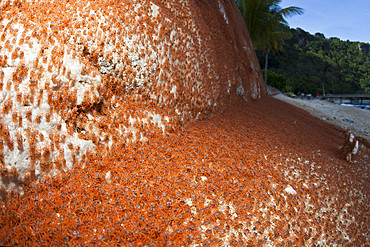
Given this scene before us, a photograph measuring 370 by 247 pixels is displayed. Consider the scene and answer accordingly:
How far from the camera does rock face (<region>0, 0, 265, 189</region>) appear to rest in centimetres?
221

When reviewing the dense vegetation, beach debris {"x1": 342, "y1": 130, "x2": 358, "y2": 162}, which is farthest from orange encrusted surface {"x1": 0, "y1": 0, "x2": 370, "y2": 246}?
the dense vegetation

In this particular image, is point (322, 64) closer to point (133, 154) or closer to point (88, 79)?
point (133, 154)

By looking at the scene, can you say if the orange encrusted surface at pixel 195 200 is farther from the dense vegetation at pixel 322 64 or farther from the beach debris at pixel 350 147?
the dense vegetation at pixel 322 64

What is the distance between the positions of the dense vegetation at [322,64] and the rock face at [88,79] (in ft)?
111

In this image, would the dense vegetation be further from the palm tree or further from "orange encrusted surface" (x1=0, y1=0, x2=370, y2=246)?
"orange encrusted surface" (x1=0, y1=0, x2=370, y2=246)

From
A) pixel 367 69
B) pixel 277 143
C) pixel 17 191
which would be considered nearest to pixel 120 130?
pixel 17 191

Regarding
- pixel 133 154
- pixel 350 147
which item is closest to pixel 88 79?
pixel 133 154

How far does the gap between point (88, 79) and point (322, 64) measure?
58.8 m

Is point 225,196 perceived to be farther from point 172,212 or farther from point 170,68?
point 170,68

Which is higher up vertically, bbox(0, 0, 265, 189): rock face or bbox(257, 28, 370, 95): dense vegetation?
bbox(257, 28, 370, 95): dense vegetation

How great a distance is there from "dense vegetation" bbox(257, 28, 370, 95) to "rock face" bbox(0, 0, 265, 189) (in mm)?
33866

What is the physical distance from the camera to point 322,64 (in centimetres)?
4862

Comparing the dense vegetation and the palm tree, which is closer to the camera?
the palm tree

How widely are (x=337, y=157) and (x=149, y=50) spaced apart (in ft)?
15.5
